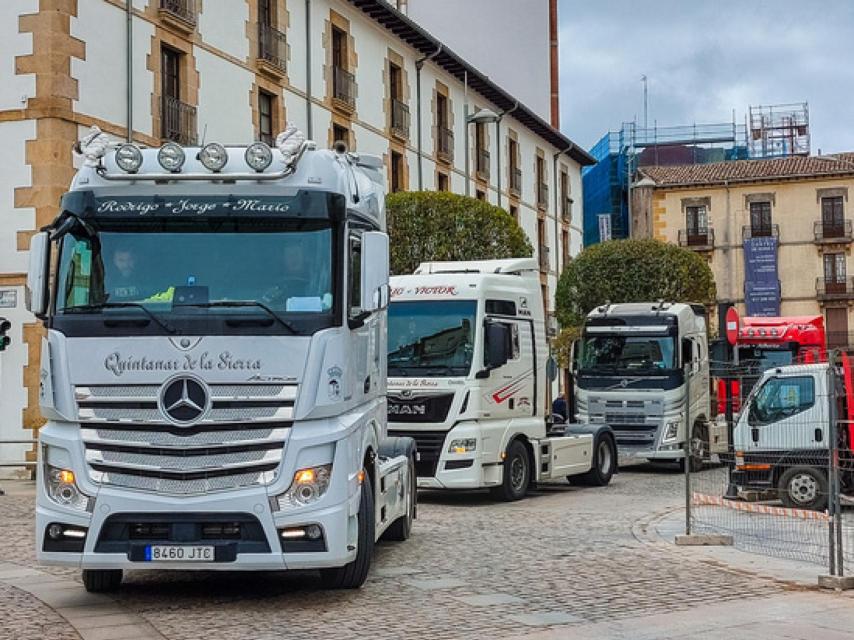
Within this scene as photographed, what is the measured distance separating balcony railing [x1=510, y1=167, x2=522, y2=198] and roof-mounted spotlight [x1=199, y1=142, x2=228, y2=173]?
3332 cm

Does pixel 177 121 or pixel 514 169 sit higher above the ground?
pixel 514 169

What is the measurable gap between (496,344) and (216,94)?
1194 centimetres

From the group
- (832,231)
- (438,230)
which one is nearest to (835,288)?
(832,231)

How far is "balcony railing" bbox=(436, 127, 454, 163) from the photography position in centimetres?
3650

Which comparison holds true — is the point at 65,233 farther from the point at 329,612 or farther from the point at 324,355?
the point at 329,612

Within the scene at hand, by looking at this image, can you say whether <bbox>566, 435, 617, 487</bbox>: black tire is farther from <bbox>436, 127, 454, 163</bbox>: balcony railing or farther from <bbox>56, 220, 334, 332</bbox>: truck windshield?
<bbox>436, 127, 454, 163</bbox>: balcony railing

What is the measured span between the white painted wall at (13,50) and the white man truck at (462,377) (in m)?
8.60

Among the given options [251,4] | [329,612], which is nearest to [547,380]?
[329,612]

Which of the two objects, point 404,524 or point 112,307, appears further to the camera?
point 404,524

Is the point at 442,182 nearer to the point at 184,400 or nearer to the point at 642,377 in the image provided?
the point at 642,377

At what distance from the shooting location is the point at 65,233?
28.7 feet

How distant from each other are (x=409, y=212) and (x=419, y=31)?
7880 mm

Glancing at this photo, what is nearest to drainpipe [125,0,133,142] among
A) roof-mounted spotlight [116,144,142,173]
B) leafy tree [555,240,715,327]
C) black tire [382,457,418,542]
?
black tire [382,457,418,542]

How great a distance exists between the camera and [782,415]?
15375 millimetres
